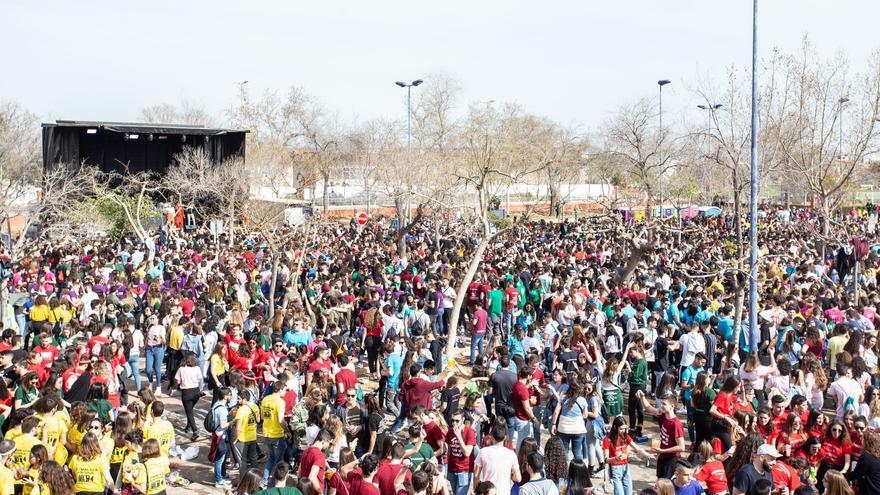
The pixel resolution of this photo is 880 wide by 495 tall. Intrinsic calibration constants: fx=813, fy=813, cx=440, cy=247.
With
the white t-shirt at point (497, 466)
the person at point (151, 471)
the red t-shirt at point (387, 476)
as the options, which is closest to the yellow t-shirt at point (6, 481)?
the person at point (151, 471)

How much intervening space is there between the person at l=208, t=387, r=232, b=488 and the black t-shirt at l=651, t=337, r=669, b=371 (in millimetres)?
6031

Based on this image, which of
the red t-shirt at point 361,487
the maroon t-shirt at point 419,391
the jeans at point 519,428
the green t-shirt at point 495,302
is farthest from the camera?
the green t-shirt at point 495,302

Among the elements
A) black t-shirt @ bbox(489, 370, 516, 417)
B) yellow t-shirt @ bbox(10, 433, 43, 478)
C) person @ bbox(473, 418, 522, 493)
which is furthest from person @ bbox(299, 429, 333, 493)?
black t-shirt @ bbox(489, 370, 516, 417)

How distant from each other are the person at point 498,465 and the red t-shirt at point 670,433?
61.6 inches

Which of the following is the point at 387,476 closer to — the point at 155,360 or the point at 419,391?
the point at 419,391

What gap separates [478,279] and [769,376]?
9433 millimetres

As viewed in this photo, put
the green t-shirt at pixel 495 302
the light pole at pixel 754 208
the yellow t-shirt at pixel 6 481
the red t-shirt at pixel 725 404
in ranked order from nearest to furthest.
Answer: the yellow t-shirt at pixel 6 481
the red t-shirt at pixel 725 404
the light pole at pixel 754 208
the green t-shirt at pixel 495 302

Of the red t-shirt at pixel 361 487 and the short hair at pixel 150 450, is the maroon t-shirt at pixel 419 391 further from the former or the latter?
the short hair at pixel 150 450

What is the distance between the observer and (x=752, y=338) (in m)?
12.3

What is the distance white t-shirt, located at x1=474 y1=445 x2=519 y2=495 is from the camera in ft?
22.9

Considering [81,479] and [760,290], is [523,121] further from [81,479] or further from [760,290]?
[81,479]

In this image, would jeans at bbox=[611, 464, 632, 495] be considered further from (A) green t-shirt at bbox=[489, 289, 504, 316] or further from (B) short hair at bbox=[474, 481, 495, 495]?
(A) green t-shirt at bbox=[489, 289, 504, 316]

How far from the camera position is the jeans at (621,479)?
7711 millimetres

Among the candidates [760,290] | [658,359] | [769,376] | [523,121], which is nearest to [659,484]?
[769,376]
